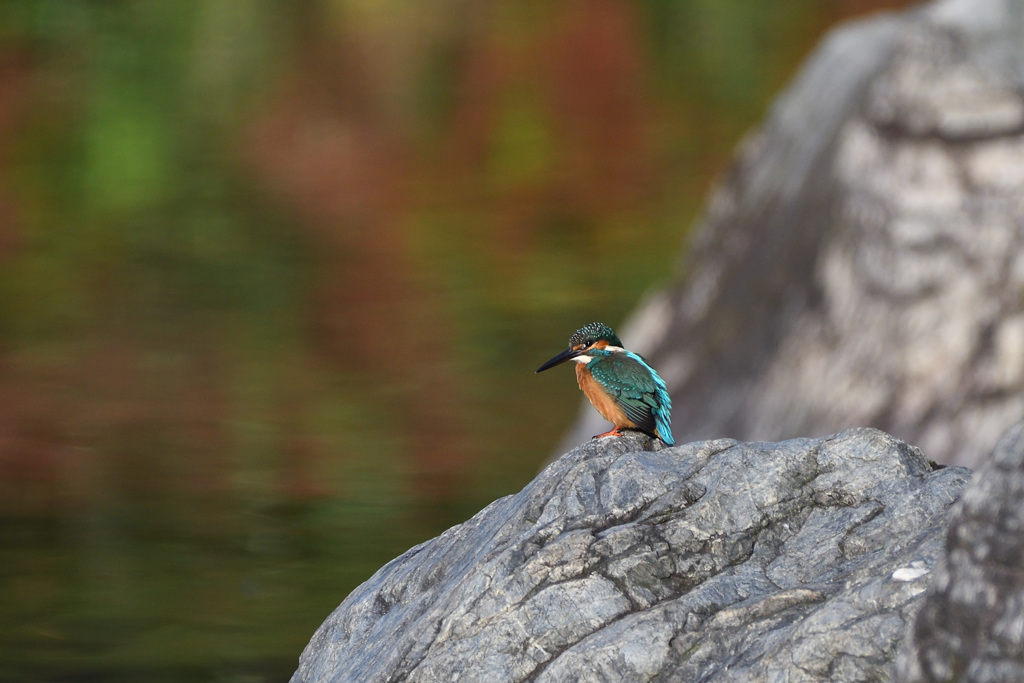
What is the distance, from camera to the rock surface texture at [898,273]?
6.59 m

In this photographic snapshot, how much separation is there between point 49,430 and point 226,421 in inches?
40.0

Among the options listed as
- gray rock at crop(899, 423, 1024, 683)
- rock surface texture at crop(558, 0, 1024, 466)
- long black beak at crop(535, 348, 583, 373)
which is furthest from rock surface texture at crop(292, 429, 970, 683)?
rock surface texture at crop(558, 0, 1024, 466)

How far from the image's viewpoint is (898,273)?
22.5 ft

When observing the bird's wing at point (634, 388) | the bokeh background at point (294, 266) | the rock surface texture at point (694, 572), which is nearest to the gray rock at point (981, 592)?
the rock surface texture at point (694, 572)

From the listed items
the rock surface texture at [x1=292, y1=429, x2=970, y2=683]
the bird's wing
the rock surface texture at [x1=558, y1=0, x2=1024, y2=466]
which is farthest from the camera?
the rock surface texture at [x1=558, y1=0, x2=1024, y2=466]

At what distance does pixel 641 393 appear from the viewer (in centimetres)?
384

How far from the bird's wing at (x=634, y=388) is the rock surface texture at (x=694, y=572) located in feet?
1.03

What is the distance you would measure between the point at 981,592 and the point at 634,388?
146 cm

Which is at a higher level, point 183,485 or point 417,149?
point 417,149

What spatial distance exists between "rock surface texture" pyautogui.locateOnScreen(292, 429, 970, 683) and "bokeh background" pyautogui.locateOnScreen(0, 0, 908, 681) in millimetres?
2458

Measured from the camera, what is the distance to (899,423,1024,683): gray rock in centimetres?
243

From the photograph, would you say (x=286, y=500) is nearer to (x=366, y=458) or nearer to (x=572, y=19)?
(x=366, y=458)

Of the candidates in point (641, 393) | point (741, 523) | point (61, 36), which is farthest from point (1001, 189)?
point (61, 36)

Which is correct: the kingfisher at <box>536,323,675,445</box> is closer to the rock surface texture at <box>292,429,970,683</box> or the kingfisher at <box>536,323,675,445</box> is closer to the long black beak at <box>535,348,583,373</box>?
the long black beak at <box>535,348,583,373</box>
